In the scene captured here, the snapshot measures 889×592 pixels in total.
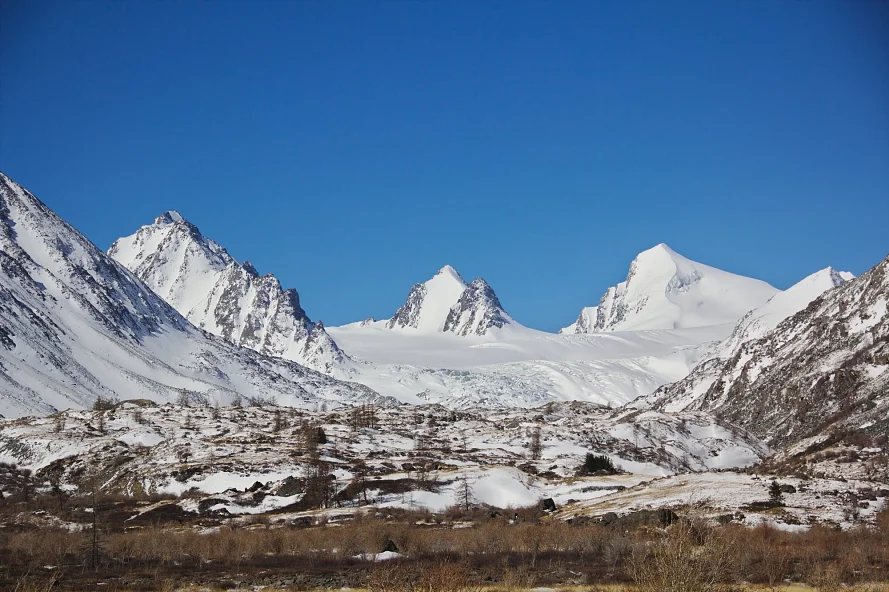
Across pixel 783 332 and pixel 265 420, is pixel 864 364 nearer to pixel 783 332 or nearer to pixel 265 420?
pixel 783 332

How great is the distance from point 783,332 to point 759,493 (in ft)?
396

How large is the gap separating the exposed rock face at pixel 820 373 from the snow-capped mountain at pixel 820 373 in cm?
19

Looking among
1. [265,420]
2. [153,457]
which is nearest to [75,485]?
[153,457]

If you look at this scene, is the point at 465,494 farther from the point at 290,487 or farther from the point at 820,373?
the point at 820,373

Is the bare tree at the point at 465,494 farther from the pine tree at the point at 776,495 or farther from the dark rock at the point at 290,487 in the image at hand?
the pine tree at the point at 776,495

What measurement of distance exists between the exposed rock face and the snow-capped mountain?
190 millimetres

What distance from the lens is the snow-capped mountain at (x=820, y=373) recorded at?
11712cm

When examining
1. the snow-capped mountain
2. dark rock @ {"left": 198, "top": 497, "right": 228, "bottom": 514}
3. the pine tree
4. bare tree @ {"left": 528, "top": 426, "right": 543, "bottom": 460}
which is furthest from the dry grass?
bare tree @ {"left": 528, "top": 426, "right": 543, "bottom": 460}

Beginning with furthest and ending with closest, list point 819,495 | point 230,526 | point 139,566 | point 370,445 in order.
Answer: point 370,445 < point 230,526 < point 819,495 < point 139,566

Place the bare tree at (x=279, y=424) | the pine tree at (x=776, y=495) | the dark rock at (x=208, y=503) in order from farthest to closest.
Answer: 1. the bare tree at (x=279, y=424)
2. the dark rock at (x=208, y=503)
3. the pine tree at (x=776, y=495)

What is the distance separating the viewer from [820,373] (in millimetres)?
138375

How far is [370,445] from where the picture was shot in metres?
149

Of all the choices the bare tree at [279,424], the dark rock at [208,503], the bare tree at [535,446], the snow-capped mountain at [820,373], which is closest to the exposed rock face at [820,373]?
the snow-capped mountain at [820,373]

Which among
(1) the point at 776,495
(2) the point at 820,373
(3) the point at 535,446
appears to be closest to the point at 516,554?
(1) the point at 776,495
